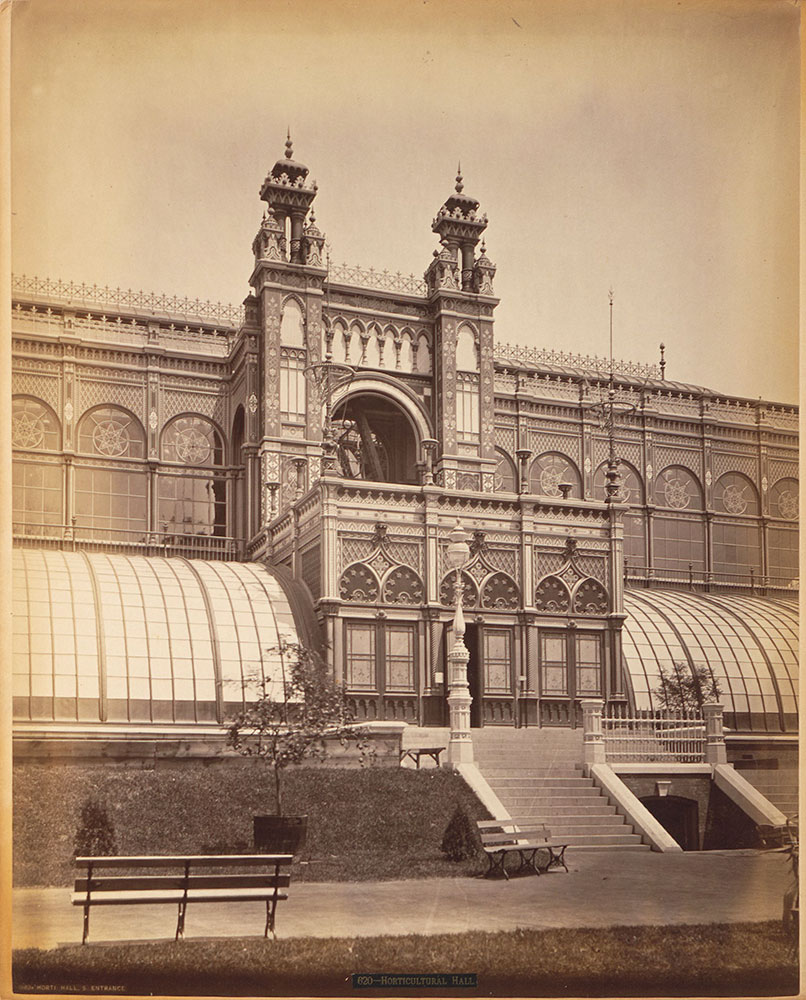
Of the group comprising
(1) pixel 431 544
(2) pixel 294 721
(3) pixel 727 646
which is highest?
(1) pixel 431 544

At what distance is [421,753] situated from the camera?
10188mm

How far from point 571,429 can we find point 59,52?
5.85 metres

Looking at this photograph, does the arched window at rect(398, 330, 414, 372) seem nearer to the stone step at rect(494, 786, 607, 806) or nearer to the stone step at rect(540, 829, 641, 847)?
the stone step at rect(494, 786, 607, 806)

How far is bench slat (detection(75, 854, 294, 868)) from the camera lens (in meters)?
8.52

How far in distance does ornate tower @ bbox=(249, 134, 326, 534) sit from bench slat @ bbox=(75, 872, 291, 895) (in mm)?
3664

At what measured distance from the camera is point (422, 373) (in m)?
13.5

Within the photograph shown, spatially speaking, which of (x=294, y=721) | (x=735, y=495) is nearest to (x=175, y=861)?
(x=294, y=721)

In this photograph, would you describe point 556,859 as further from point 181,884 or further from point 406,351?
point 406,351

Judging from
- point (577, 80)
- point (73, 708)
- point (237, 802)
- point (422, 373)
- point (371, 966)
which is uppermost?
point (577, 80)

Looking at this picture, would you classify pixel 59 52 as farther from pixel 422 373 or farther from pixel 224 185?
pixel 422 373

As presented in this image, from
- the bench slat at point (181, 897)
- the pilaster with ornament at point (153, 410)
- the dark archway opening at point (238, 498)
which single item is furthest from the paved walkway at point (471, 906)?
the pilaster with ornament at point (153, 410)

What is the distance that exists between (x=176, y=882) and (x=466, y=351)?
21.7ft

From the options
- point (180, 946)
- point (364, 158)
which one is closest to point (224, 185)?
point (364, 158)

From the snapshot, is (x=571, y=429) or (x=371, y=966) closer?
(x=371, y=966)
